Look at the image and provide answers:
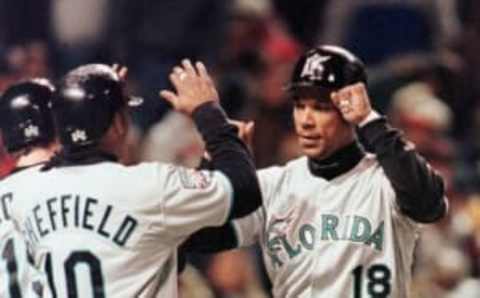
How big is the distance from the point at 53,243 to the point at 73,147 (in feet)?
1.00

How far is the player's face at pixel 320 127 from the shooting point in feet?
20.7

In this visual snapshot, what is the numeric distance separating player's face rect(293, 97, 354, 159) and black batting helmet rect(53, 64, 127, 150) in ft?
2.27

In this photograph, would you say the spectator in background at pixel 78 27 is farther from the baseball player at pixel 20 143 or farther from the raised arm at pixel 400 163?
the raised arm at pixel 400 163

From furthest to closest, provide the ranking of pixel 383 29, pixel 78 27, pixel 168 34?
pixel 78 27, pixel 383 29, pixel 168 34

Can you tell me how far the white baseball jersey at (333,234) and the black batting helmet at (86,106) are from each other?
0.71 metres

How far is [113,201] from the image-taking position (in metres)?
5.84

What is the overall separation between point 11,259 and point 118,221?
25.5 inches

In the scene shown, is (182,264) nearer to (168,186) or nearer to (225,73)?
(168,186)

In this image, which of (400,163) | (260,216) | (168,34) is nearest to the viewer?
(400,163)

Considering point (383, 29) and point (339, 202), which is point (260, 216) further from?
point (383, 29)

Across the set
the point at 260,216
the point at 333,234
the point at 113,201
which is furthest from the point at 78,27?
the point at 113,201

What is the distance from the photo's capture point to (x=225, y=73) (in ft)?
34.8

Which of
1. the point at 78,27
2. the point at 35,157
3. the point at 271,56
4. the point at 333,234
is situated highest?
the point at 78,27

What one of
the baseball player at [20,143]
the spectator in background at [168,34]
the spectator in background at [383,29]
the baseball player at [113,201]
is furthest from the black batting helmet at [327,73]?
the spectator in background at [383,29]
